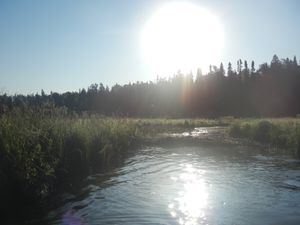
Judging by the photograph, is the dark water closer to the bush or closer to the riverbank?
the riverbank

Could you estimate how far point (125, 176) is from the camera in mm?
14656

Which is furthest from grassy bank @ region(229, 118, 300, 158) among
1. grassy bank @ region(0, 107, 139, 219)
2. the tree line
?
the tree line

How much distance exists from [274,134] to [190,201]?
17309 mm

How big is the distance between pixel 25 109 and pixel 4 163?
4.29 meters

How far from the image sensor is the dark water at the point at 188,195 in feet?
30.9

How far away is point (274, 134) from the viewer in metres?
26.7

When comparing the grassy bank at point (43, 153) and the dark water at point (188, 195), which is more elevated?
the grassy bank at point (43, 153)

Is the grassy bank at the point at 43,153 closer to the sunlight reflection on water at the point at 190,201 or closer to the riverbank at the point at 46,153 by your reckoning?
the riverbank at the point at 46,153

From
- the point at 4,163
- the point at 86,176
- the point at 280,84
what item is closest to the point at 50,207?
the point at 4,163

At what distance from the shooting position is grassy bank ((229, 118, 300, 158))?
2209 centimetres

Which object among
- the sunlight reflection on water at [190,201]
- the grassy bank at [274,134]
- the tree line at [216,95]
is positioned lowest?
the sunlight reflection on water at [190,201]

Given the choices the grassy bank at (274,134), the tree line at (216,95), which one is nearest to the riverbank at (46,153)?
the grassy bank at (274,134)

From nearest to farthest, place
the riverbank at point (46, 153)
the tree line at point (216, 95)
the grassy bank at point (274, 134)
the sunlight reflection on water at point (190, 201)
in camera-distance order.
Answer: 1. the sunlight reflection on water at point (190, 201)
2. the riverbank at point (46, 153)
3. the grassy bank at point (274, 134)
4. the tree line at point (216, 95)

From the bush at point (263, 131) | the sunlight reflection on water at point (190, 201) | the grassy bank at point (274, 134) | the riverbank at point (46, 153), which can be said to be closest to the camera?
the sunlight reflection on water at point (190, 201)
